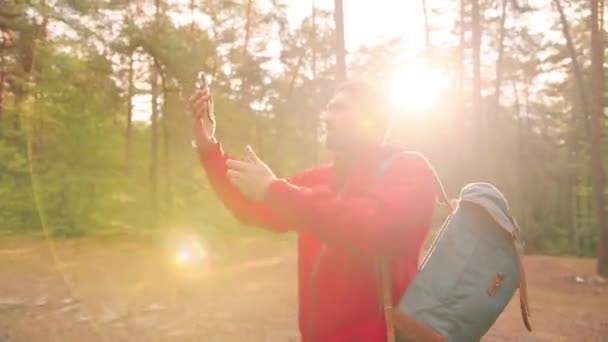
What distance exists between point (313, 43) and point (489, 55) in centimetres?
941

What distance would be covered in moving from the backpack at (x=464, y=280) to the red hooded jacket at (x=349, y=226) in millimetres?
83

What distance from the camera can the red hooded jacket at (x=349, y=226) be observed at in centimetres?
153

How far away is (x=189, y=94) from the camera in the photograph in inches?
674

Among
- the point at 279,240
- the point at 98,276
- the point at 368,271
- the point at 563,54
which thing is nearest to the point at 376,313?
the point at 368,271

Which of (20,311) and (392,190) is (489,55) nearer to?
(20,311)

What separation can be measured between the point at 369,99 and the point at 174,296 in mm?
8943

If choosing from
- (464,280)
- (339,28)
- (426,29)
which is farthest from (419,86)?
(464,280)

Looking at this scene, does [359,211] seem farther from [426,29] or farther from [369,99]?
[426,29]

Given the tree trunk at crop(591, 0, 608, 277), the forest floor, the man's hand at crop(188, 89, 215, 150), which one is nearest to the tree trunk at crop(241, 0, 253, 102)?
the forest floor

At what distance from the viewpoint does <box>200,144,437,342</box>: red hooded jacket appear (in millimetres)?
1528

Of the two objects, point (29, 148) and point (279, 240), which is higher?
point (29, 148)

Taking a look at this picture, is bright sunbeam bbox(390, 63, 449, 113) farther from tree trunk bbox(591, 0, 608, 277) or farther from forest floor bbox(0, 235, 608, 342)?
tree trunk bbox(591, 0, 608, 277)

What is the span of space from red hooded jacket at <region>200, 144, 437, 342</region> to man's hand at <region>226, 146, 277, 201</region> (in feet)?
0.14

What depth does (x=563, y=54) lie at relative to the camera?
23.9 meters
